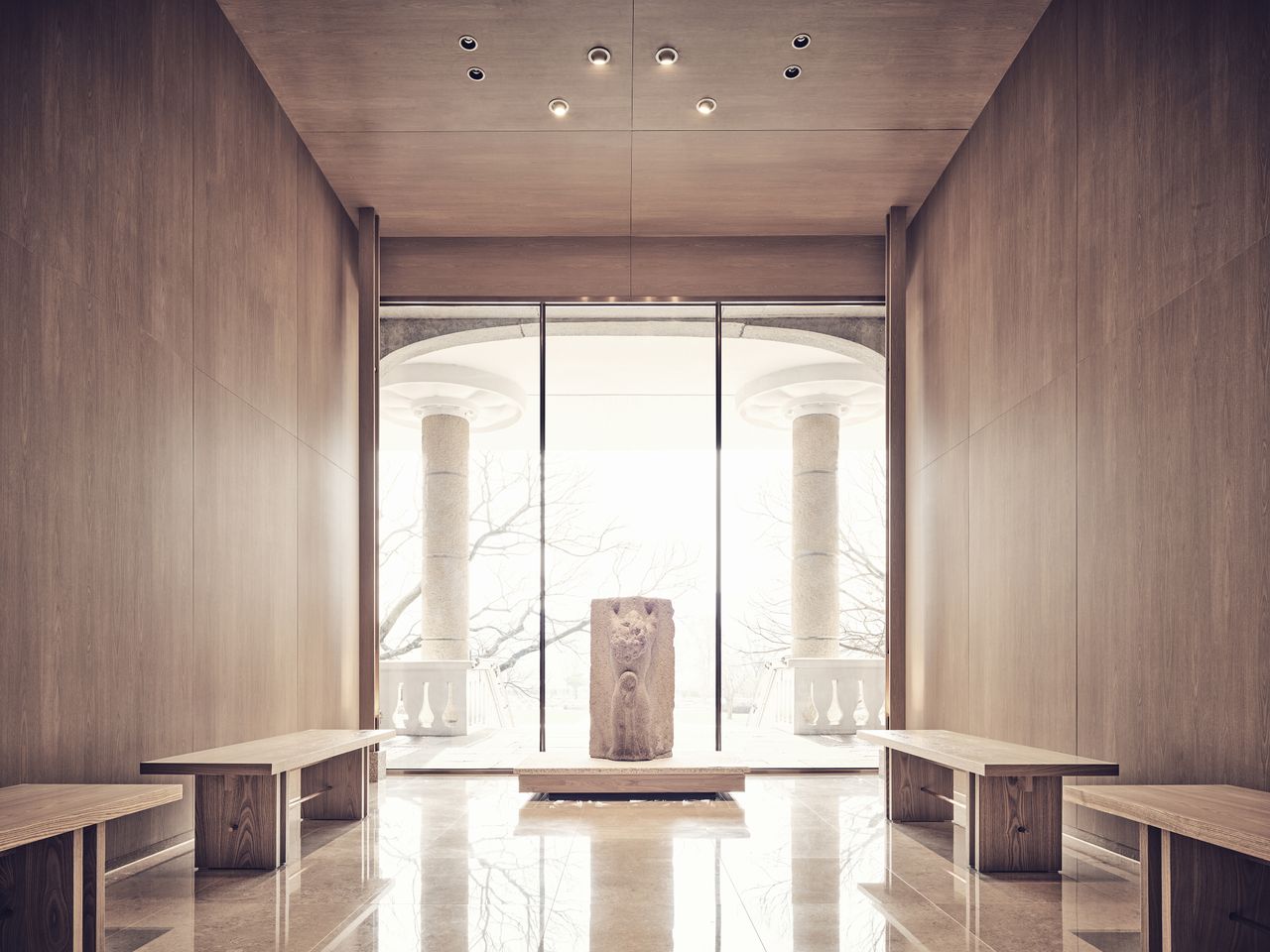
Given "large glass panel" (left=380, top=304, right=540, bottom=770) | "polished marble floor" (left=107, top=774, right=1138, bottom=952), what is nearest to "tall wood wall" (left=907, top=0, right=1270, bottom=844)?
"polished marble floor" (left=107, top=774, right=1138, bottom=952)

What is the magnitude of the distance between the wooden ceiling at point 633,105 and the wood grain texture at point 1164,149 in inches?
38.4

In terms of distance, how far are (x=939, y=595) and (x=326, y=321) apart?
4194 mm

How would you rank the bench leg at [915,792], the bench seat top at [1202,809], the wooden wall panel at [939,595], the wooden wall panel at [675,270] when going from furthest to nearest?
the wooden wall panel at [675,270], the wooden wall panel at [939,595], the bench leg at [915,792], the bench seat top at [1202,809]

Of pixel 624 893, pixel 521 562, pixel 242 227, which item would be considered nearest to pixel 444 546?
pixel 521 562

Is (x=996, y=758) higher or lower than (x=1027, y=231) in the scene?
lower

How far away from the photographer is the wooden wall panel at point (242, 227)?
498cm

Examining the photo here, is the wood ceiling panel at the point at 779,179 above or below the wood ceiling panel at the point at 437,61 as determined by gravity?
below

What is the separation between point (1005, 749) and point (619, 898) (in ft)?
6.26

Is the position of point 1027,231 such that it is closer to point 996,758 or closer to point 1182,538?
point 1182,538

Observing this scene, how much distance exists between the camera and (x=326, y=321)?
706cm

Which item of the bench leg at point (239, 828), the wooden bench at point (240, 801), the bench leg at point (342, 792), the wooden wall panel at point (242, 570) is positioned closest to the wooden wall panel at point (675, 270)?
the wooden wall panel at point (242, 570)

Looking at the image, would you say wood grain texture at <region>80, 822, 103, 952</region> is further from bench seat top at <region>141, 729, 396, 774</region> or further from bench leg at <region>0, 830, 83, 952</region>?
bench seat top at <region>141, 729, 396, 774</region>

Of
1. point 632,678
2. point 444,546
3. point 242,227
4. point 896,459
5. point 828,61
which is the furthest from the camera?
point 444,546

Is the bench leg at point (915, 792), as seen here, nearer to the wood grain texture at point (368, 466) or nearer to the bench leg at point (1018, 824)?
the bench leg at point (1018, 824)
